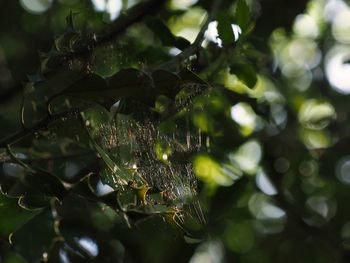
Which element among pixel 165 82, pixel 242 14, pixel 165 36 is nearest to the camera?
pixel 165 82

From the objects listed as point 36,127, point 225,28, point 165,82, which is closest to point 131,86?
point 165,82

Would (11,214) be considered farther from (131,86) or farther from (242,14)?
(242,14)

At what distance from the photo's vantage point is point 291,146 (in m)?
2.43

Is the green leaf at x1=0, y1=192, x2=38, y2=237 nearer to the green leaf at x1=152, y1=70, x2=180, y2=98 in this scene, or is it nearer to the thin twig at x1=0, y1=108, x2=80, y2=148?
the thin twig at x1=0, y1=108, x2=80, y2=148

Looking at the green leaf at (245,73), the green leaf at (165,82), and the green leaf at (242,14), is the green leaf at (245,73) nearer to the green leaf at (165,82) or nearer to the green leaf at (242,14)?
the green leaf at (242,14)

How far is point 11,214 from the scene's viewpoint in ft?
4.40

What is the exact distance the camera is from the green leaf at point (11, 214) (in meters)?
1.32

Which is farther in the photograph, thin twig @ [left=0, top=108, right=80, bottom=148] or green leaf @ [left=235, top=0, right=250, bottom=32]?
green leaf @ [left=235, top=0, right=250, bottom=32]

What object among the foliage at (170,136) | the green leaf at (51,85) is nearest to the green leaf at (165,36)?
the foliage at (170,136)

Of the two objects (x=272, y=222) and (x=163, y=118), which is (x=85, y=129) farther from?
(x=272, y=222)

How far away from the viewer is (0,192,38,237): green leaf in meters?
1.32

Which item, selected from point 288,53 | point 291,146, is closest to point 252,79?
point 291,146

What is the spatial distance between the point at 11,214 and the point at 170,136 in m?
0.33

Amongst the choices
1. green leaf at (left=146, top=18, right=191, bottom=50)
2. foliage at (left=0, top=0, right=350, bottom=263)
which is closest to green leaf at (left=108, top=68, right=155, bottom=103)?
foliage at (left=0, top=0, right=350, bottom=263)
